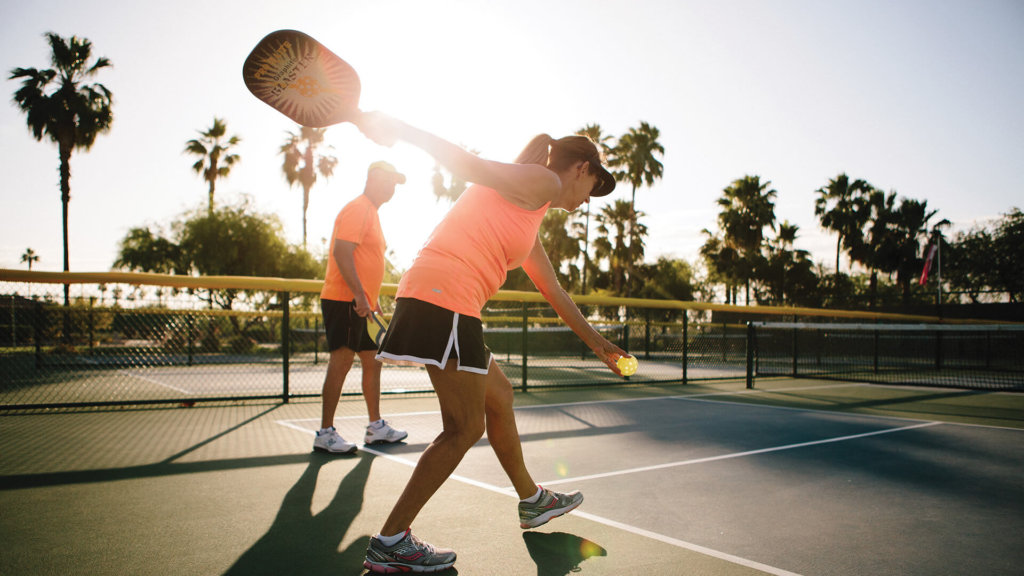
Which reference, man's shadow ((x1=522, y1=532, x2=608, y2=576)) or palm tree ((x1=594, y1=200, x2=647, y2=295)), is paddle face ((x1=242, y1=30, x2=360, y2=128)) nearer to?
man's shadow ((x1=522, y1=532, x2=608, y2=576))

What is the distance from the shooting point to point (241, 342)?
11719 mm

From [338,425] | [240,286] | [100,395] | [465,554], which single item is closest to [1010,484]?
[465,554]

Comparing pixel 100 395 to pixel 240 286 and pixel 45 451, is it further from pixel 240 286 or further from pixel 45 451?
pixel 45 451

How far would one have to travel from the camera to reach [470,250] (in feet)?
7.55

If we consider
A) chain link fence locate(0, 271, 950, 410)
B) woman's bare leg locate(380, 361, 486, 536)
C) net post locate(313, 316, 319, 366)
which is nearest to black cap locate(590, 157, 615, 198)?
woman's bare leg locate(380, 361, 486, 536)

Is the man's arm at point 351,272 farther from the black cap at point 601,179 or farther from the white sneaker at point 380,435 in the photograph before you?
the black cap at point 601,179

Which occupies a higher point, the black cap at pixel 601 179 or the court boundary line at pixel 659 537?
the black cap at pixel 601 179

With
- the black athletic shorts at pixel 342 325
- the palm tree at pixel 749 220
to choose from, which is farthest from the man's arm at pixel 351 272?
the palm tree at pixel 749 220

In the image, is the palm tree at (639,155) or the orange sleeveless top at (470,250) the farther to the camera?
the palm tree at (639,155)

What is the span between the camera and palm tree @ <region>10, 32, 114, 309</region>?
23.2 m

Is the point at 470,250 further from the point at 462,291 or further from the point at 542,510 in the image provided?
the point at 542,510

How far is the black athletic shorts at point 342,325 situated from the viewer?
14.6 feet

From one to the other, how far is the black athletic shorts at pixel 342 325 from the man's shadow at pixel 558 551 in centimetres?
226

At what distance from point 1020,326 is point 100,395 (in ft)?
43.5
